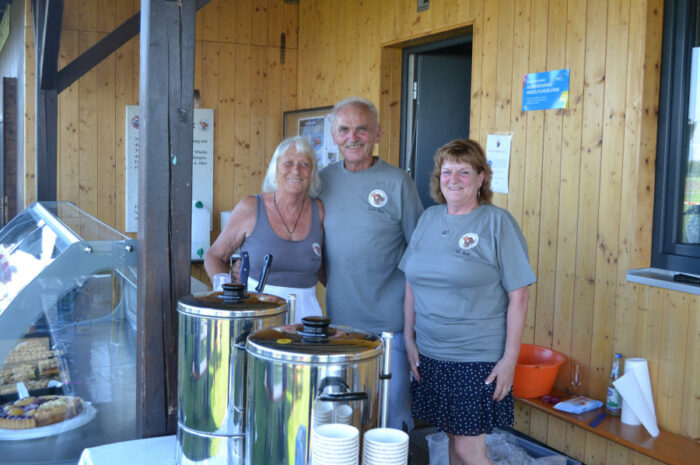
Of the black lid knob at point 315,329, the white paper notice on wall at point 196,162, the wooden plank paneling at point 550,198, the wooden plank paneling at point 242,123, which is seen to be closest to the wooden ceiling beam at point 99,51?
the white paper notice on wall at point 196,162

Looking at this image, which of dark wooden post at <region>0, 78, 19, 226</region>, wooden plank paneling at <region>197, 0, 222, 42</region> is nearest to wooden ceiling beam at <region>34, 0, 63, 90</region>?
wooden plank paneling at <region>197, 0, 222, 42</region>

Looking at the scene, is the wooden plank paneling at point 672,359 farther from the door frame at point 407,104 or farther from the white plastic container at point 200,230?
the white plastic container at point 200,230

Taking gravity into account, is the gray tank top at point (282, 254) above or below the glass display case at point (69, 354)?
above

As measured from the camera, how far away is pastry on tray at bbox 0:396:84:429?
90.4 inches

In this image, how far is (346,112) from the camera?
2.55 metres

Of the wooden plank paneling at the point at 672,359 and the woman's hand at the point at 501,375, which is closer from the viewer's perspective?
the woman's hand at the point at 501,375

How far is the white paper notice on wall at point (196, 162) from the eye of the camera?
605cm

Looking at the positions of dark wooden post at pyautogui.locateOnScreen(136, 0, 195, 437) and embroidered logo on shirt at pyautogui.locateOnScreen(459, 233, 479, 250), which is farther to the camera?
embroidered logo on shirt at pyautogui.locateOnScreen(459, 233, 479, 250)

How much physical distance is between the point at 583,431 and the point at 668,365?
0.62 metres

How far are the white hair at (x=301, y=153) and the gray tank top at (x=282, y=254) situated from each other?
0.10m

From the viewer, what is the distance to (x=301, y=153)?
97.7 inches

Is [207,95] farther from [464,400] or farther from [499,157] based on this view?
[464,400]

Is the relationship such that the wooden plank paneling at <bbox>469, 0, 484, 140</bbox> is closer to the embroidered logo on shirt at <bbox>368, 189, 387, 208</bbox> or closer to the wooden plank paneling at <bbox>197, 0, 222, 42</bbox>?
the embroidered logo on shirt at <bbox>368, 189, 387, 208</bbox>

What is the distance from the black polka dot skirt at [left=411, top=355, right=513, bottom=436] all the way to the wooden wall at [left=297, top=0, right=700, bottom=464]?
3.56ft
